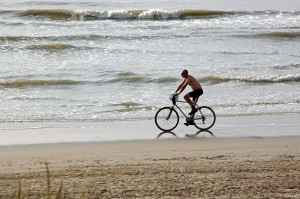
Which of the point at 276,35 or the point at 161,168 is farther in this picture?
the point at 276,35

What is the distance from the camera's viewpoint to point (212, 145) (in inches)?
579

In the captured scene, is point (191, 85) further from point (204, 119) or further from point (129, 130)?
point (129, 130)

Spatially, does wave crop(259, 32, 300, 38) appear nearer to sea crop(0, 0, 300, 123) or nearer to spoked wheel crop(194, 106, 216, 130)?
sea crop(0, 0, 300, 123)

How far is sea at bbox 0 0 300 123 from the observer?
19594mm

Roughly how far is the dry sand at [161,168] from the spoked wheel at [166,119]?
3.64 feet

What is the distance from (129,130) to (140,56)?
1114 centimetres

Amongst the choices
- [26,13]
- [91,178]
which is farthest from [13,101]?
[26,13]

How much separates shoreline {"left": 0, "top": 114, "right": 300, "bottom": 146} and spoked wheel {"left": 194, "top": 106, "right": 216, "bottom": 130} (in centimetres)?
12

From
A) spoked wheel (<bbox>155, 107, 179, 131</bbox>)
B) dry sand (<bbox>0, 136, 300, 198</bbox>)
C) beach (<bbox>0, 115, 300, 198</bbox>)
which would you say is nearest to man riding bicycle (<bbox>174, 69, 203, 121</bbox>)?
spoked wheel (<bbox>155, 107, 179, 131</bbox>)

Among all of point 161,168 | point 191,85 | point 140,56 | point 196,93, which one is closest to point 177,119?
point 196,93

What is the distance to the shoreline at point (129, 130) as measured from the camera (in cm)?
1557

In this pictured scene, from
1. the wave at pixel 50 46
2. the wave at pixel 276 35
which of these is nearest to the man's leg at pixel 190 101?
the wave at pixel 50 46

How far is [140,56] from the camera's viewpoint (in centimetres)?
2727

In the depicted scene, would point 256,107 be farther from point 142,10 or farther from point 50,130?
point 142,10
